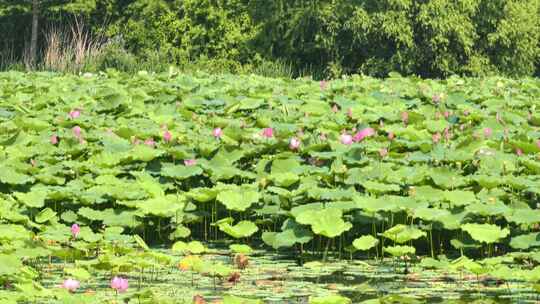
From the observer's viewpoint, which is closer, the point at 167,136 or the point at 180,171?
the point at 180,171

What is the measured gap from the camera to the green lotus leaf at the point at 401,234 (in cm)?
548

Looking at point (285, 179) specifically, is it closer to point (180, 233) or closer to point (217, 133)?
point (180, 233)

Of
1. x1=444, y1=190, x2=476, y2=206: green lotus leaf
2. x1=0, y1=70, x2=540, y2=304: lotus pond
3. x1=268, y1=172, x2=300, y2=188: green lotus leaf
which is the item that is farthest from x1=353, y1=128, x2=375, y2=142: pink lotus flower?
x1=444, y1=190, x2=476, y2=206: green lotus leaf

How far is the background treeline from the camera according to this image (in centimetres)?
2431

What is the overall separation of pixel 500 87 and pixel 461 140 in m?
4.78

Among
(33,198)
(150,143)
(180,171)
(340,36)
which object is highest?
(340,36)

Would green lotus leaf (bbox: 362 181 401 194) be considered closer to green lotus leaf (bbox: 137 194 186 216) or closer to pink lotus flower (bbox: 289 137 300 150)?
green lotus leaf (bbox: 137 194 186 216)

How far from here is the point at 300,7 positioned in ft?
82.0

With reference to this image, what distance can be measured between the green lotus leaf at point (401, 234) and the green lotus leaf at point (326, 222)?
20cm

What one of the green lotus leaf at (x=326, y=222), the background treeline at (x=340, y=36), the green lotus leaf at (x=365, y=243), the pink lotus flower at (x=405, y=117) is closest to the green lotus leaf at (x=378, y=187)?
the green lotus leaf at (x=326, y=222)

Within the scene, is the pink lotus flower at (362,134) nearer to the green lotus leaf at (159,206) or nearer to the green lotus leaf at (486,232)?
the green lotus leaf at (159,206)

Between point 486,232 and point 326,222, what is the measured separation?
755 mm

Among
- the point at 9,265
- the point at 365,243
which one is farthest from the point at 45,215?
the point at 365,243

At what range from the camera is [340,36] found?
24891mm
